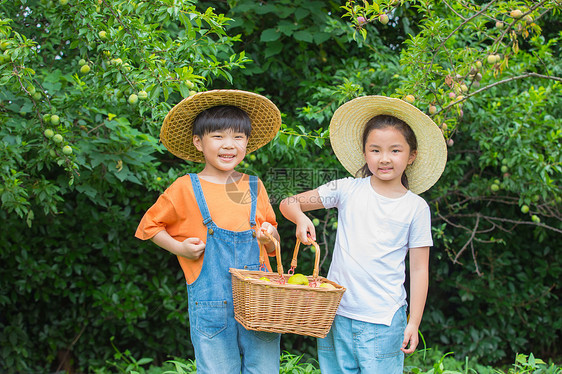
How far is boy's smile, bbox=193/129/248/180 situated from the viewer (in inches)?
80.0

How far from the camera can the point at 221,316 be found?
6.48 ft

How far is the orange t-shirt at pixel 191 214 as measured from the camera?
202cm

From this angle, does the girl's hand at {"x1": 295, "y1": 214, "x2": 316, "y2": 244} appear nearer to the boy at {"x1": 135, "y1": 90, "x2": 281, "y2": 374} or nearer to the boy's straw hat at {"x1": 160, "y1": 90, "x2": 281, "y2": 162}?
the boy at {"x1": 135, "y1": 90, "x2": 281, "y2": 374}

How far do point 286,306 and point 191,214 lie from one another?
53 cm

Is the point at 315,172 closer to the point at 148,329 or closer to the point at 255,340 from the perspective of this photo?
the point at 255,340

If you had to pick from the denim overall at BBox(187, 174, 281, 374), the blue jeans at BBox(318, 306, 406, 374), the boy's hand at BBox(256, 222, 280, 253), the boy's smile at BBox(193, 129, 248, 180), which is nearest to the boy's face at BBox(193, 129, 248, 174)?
the boy's smile at BBox(193, 129, 248, 180)

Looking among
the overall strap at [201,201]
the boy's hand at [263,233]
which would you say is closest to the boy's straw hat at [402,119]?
the boy's hand at [263,233]

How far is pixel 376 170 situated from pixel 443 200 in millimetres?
2367

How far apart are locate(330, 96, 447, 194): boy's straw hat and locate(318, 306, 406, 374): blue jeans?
545 millimetres

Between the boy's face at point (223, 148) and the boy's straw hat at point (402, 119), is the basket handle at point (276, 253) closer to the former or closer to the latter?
the boy's face at point (223, 148)

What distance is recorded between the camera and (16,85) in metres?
2.41

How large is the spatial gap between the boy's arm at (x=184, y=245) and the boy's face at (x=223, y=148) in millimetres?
292

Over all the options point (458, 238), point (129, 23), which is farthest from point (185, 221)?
point (458, 238)

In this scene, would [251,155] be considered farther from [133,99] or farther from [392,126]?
[392,126]
